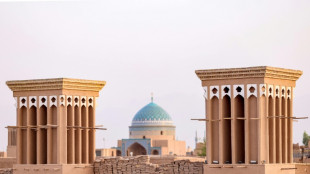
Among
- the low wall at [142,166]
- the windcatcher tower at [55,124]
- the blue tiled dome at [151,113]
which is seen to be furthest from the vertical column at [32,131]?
the blue tiled dome at [151,113]

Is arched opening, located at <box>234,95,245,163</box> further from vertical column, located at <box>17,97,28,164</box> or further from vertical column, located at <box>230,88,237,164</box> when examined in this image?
vertical column, located at <box>17,97,28,164</box>

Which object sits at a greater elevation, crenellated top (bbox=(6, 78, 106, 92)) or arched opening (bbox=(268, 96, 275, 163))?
crenellated top (bbox=(6, 78, 106, 92))

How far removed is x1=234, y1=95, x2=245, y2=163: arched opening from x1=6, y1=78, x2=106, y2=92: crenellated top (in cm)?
414

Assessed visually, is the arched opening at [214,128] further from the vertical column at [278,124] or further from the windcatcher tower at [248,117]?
the vertical column at [278,124]

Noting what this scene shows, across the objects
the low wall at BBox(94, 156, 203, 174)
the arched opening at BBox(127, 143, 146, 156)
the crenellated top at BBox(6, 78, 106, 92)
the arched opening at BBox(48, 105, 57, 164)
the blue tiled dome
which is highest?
the blue tiled dome

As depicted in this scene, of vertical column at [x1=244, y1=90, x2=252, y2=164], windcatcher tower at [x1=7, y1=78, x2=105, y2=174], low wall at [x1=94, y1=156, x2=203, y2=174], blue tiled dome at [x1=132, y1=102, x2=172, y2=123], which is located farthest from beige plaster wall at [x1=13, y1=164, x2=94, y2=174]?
blue tiled dome at [x1=132, y1=102, x2=172, y2=123]

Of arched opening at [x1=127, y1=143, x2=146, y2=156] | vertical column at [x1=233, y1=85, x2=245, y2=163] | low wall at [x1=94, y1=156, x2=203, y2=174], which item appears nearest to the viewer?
vertical column at [x1=233, y1=85, x2=245, y2=163]

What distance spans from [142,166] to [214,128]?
2.50 meters

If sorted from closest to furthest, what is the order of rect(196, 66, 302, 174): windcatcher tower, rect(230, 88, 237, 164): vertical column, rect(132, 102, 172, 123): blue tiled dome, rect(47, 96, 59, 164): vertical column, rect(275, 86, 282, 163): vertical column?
rect(196, 66, 302, 174): windcatcher tower, rect(230, 88, 237, 164): vertical column, rect(275, 86, 282, 163): vertical column, rect(47, 96, 59, 164): vertical column, rect(132, 102, 172, 123): blue tiled dome

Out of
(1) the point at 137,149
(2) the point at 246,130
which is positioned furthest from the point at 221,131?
(1) the point at 137,149

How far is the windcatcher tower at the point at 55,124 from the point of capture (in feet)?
69.7

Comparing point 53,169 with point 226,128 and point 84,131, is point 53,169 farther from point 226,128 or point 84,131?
point 226,128

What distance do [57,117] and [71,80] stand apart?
3.06 feet

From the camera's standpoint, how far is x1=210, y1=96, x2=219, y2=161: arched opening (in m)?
19.2
